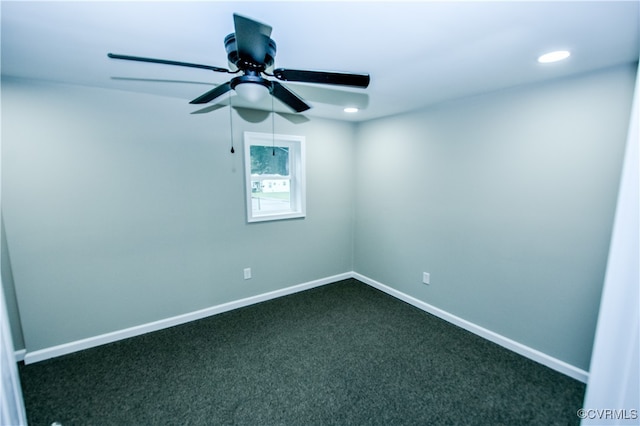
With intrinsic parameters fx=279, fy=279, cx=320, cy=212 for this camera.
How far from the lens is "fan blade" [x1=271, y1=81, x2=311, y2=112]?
4.93 ft

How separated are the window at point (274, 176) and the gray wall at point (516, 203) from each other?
44.7 inches

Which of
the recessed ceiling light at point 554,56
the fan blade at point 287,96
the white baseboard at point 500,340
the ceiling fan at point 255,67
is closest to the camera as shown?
the ceiling fan at point 255,67

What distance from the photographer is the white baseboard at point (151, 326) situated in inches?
94.1

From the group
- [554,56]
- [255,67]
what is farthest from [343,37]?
[554,56]

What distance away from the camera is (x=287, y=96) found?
5.34 feet

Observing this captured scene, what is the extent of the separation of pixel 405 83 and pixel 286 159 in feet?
5.86

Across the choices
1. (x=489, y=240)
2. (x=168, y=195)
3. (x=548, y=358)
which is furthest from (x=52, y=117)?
(x=548, y=358)

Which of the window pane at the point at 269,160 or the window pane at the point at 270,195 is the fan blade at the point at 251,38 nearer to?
the window pane at the point at 269,160

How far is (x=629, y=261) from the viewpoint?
1.11m

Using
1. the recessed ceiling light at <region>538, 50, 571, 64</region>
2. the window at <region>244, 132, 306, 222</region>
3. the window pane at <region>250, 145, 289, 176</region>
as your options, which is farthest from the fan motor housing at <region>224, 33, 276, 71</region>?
the window pane at <region>250, 145, 289, 176</region>

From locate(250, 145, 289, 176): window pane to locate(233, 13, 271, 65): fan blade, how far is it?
206cm

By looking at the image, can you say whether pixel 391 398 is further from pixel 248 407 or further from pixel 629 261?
pixel 629 261

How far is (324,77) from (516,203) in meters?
2.06
